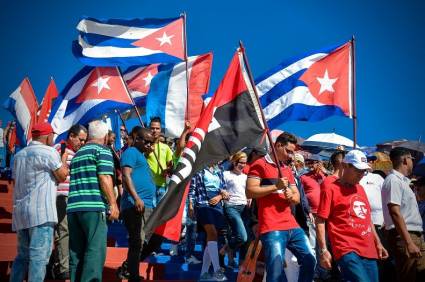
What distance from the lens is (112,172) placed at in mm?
6590

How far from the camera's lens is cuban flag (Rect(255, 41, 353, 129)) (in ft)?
31.4

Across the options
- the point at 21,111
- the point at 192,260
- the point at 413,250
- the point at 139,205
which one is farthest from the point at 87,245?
the point at 21,111

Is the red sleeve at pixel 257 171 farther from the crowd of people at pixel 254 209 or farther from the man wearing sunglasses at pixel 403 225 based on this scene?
the man wearing sunglasses at pixel 403 225

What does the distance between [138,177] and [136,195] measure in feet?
1.49

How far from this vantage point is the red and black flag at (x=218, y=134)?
620 centimetres

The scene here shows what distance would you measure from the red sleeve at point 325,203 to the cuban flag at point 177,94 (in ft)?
13.6

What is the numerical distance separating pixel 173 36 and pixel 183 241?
413 cm

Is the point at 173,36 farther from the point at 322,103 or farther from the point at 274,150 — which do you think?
the point at 274,150

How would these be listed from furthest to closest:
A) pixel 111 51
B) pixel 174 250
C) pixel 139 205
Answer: pixel 174 250 < pixel 111 51 < pixel 139 205

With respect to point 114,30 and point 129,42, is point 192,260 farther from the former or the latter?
point 114,30

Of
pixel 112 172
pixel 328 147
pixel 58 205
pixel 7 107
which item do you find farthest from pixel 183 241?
pixel 328 147

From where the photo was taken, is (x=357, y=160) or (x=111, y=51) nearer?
(x=357, y=160)

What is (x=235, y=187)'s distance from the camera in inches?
407

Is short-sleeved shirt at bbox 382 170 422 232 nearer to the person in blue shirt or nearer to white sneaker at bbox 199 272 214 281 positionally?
white sneaker at bbox 199 272 214 281
